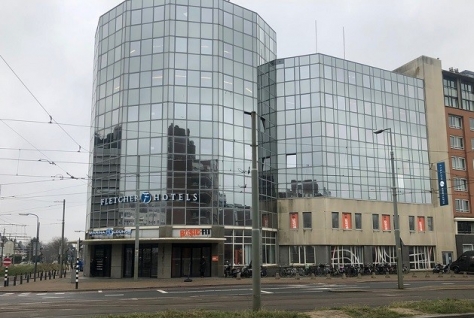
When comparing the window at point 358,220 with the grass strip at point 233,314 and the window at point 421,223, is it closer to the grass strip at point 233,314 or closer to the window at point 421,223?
Result: the window at point 421,223

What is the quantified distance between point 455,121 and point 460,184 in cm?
829

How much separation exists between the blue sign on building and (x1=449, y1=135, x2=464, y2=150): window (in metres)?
6.91

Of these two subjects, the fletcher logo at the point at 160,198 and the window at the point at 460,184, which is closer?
the fletcher logo at the point at 160,198

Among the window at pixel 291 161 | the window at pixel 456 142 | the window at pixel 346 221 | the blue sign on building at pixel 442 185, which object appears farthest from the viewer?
the window at pixel 456 142

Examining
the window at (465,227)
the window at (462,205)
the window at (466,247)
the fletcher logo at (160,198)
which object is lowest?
the window at (466,247)

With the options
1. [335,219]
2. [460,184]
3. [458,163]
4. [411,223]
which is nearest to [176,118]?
[335,219]

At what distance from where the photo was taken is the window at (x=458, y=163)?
197 ft

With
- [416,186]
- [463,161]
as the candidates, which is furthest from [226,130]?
[463,161]

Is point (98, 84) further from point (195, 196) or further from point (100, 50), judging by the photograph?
point (195, 196)

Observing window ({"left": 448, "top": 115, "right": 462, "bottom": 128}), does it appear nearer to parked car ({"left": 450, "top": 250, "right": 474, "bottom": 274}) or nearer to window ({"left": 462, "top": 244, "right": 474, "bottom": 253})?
window ({"left": 462, "top": 244, "right": 474, "bottom": 253})

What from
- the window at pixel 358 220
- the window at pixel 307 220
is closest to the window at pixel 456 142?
the window at pixel 358 220

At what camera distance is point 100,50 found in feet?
155

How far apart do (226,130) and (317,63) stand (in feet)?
46.8

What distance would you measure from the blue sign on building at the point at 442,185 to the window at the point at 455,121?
868 centimetres
